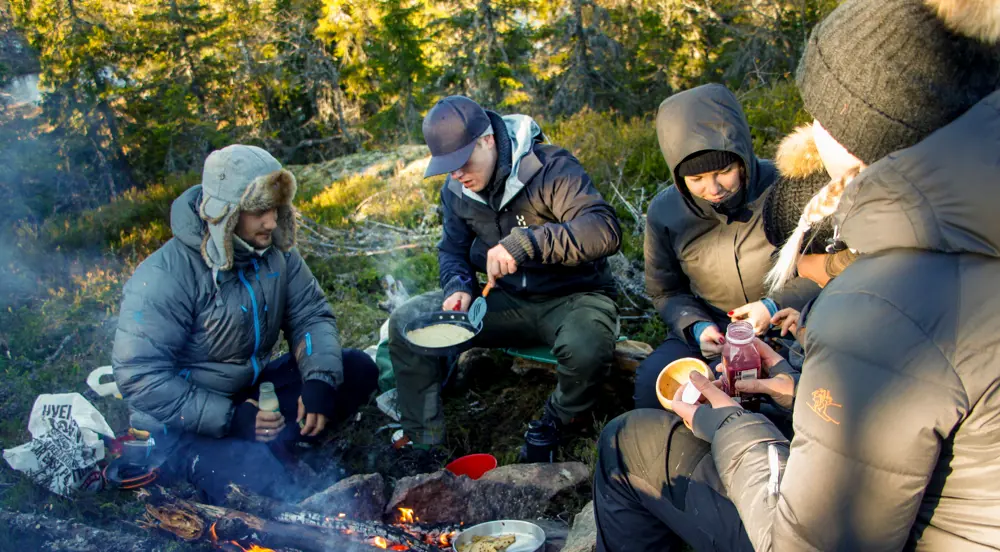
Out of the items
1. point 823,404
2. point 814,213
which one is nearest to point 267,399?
point 814,213

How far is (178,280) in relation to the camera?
11.5 feet

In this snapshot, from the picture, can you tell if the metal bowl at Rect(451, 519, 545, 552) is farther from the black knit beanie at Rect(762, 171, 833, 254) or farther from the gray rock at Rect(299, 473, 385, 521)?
the black knit beanie at Rect(762, 171, 833, 254)

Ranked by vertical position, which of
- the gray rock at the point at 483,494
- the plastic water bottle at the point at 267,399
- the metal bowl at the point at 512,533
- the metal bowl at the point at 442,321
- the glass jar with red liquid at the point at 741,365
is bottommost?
the gray rock at the point at 483,494

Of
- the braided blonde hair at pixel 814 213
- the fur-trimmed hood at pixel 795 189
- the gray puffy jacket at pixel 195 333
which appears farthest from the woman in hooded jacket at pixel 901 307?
the gray puffy jacket at pixel 195 333

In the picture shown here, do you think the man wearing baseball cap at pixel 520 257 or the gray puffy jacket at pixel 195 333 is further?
the man wearing baseball cap at pixel 520 257

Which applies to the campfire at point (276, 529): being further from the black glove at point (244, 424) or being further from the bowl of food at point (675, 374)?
the bowl of food at point (675, 374)

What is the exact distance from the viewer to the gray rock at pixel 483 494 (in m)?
3.03

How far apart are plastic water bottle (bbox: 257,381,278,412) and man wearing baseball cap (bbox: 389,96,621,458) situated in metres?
0.66

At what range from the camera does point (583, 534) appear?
273 centimetres

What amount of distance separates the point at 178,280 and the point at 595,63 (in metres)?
10.8

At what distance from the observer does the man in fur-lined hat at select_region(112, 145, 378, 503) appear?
3.44 metres

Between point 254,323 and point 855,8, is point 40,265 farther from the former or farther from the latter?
point 855,8

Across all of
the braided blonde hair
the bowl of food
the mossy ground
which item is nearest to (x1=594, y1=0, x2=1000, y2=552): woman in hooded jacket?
the braided blonde hair

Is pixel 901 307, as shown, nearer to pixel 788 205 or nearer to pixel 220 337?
pixel 788 205
